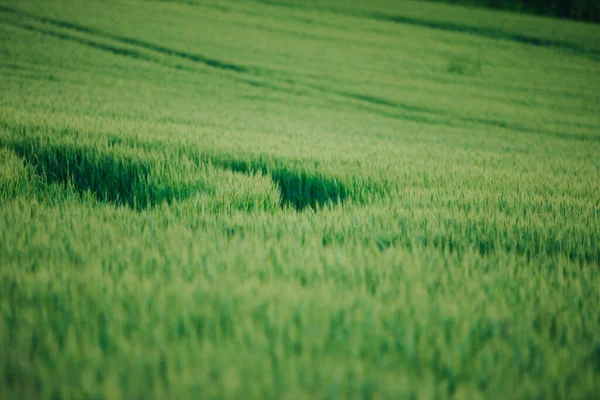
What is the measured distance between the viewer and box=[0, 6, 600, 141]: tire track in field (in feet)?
38.5

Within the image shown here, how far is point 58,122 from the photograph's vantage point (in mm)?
4379

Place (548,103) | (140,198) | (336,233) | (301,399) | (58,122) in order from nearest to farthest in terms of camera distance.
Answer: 1. (301,399)
2. (336,233)
3. (140,198)
4. (58,122)
5. (548,103)

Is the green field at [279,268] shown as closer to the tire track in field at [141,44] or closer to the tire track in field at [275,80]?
the tire track in field at [275,80]

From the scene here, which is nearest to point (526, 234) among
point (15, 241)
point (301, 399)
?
point (301, 399)

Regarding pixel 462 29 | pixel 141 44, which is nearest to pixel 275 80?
pixel 141 44

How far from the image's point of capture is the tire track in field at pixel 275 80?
11.7 m

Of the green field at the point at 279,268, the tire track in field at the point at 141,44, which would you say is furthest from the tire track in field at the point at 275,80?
the green field at the point at 279,268

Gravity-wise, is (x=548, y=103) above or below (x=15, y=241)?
above

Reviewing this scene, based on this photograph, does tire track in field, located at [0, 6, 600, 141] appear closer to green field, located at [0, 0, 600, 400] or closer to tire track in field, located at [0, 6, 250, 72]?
tire track in field, located at [0, 6, 250, 72]

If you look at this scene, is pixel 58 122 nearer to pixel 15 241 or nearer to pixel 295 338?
pixel 15 241

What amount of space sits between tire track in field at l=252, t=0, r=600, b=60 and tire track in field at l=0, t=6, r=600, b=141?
15.5 meters

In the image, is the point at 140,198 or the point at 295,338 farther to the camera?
the point at 140,198

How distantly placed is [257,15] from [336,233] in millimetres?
26125

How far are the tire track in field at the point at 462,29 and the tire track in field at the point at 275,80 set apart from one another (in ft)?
50.8
